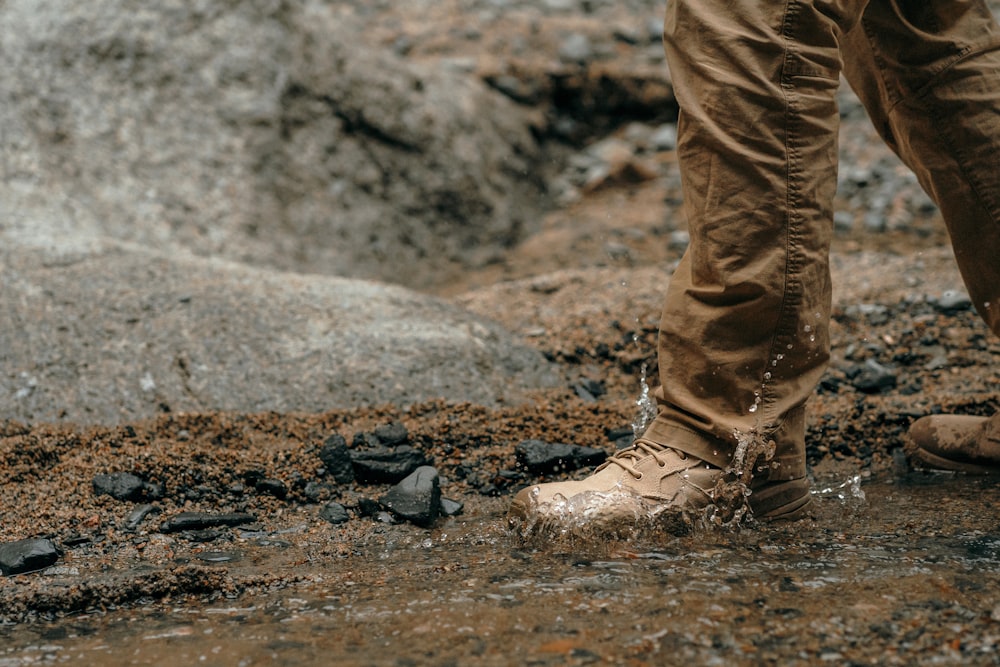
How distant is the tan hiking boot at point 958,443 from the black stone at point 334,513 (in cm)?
152

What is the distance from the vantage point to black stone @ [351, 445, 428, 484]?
8.13ft

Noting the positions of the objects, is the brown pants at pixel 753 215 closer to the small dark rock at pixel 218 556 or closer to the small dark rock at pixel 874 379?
the small dark rock at pixel 218 556

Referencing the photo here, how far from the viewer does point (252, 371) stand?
10.6 feet

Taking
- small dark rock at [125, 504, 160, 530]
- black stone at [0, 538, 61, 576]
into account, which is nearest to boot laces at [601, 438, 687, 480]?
small dark rock at [125, 504, 160, 530]

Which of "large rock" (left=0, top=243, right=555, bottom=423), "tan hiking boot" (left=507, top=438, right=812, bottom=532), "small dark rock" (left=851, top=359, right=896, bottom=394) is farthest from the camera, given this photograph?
"small dark rock" (left=851, top=359, right=896, bottom=394)

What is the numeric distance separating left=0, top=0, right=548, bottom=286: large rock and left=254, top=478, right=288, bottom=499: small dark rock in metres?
2.70

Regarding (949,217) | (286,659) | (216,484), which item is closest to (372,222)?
(216,484)

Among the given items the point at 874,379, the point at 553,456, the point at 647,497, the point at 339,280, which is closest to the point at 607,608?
the point at 647,497

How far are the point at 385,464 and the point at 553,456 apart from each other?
444 mm

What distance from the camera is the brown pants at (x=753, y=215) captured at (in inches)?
74.2

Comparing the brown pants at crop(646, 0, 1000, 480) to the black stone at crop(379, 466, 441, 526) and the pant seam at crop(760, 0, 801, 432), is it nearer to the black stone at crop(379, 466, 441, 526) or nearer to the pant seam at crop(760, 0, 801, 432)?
the pant seam at crop(760, 0, 801, 432)

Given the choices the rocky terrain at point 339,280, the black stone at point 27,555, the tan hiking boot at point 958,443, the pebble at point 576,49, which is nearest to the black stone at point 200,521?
the rocky terrain at point 339,280

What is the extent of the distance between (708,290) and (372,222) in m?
3.64

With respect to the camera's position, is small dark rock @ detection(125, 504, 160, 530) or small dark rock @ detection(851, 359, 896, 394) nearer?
small dark rock @ detection(125, 504, 160, 530)
